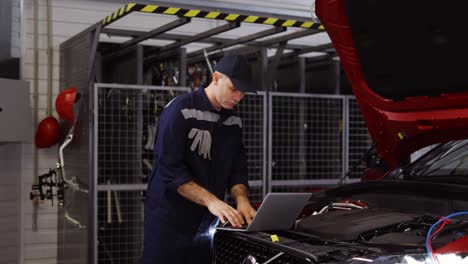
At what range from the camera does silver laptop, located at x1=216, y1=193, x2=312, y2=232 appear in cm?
266

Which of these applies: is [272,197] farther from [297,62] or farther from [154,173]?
[297,62]

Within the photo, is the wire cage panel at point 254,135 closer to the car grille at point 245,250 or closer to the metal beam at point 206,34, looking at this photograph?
the metal beam at point 206,34

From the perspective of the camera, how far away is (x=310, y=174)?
6.47 meters

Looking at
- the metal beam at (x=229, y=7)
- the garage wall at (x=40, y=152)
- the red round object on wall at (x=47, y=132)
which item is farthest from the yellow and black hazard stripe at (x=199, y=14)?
the garage wall at (x=40, y=152)

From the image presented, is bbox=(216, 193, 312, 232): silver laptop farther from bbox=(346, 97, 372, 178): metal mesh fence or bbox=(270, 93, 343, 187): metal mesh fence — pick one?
bbox=(346, 97, 372, 178): metal mesh fence

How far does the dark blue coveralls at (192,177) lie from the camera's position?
3439mm

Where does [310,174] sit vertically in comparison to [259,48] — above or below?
below

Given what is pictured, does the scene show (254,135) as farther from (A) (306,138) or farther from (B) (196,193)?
(B) (196,193)

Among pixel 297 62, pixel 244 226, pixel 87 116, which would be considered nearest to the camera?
pixel 244 226

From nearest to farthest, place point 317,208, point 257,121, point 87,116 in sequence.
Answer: point 317,208, point 87,116, point 257,121

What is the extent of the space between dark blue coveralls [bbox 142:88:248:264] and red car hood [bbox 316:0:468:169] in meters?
0.89

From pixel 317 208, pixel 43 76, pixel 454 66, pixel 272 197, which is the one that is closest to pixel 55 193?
pixel 43 76

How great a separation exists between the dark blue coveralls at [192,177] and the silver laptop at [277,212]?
715 millimetres

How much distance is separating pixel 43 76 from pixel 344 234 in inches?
175
